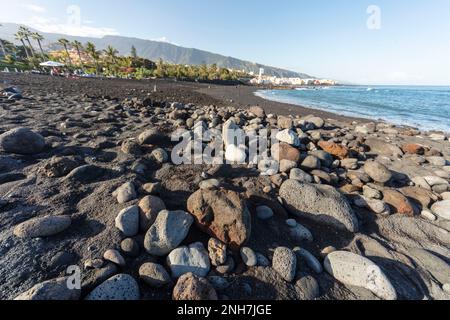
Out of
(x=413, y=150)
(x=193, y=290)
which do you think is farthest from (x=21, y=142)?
(x=413, y=150)

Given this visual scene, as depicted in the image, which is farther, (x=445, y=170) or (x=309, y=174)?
(x=445, y=170)

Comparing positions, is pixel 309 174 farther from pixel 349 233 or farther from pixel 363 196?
pixel 349 233

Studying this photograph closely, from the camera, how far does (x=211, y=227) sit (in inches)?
108

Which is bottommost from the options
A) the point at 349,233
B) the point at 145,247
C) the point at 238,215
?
the point at 349,233

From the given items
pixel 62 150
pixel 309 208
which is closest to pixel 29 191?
pixel 62 150

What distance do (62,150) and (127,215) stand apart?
328 cm

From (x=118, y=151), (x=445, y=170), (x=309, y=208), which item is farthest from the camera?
(x=445, y=170)

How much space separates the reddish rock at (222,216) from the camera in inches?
104

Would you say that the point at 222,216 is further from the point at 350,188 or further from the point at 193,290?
the point at 350,188

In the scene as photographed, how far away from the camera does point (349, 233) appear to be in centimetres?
323

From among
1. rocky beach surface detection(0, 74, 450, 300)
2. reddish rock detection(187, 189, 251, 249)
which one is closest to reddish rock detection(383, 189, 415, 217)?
rocky beach surface detection(0, 74, 450, 300)

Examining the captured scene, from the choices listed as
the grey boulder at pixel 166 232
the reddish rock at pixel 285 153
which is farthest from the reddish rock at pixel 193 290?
the reddish rock at pixel 285 153

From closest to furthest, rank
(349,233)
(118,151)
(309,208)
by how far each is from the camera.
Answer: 1. (349,233)
2. (309,208)
3. (118,151)

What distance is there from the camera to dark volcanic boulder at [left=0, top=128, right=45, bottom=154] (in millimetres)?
4266
